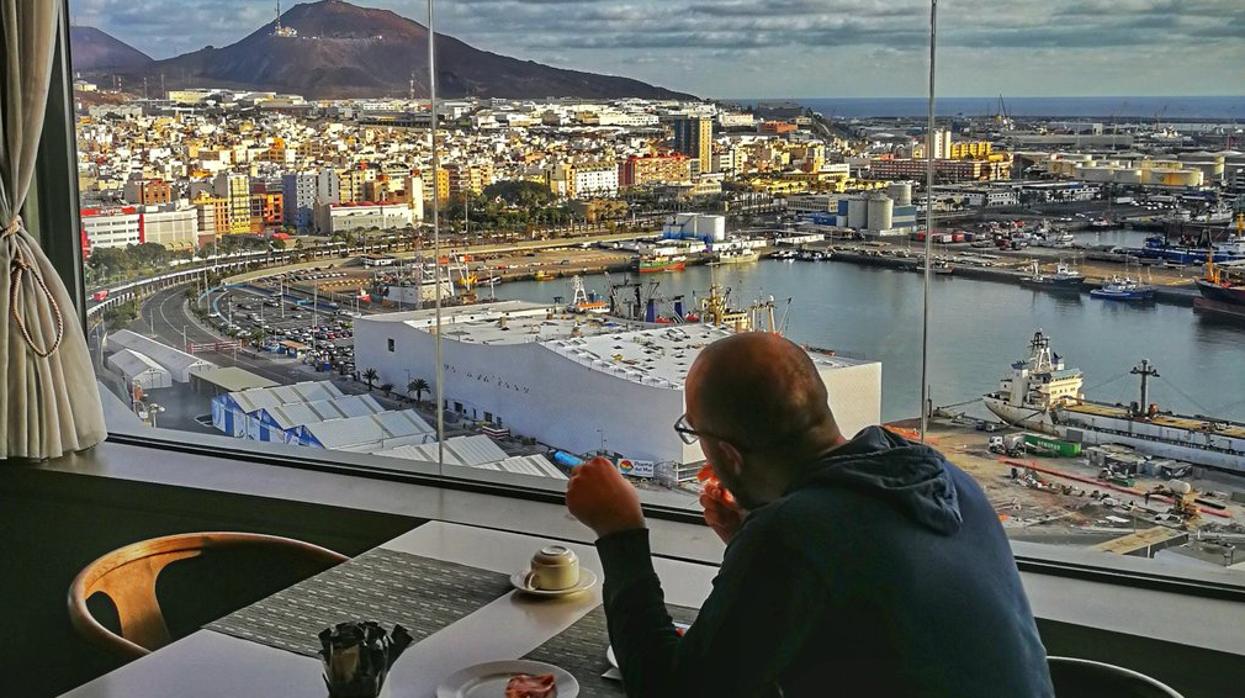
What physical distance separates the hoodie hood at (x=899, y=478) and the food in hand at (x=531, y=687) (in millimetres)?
504

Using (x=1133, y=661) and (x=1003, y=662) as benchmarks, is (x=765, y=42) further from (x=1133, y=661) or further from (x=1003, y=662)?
(x=1003, y=662)

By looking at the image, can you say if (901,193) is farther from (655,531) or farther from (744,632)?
(744,632)

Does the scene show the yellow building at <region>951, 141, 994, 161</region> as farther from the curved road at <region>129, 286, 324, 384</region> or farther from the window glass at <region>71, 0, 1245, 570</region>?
the curved road at <region>129, 286, 324, 384</region>

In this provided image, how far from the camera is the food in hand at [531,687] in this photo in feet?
5.66

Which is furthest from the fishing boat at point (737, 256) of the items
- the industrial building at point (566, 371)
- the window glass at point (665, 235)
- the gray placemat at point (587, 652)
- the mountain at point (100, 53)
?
the mountain at point (100, 53)

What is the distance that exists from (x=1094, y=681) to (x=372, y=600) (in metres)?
1.15

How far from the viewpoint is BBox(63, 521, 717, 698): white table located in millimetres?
1803

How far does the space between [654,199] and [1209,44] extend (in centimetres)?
126

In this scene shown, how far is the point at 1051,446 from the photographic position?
2627mm

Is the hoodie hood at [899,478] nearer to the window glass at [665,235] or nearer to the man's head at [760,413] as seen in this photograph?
the man's head at [760,413]

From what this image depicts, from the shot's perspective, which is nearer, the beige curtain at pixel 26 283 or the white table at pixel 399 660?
the white table at pixel 399 660

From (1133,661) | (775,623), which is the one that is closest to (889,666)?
(775,623)

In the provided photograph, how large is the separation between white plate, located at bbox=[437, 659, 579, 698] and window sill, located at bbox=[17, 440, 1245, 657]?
87cm

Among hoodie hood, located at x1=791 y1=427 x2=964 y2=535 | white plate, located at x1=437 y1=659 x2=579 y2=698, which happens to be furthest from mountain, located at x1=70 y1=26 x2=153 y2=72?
hoodie hood, located at x1=791 y1=427 x2=964 y2=535
